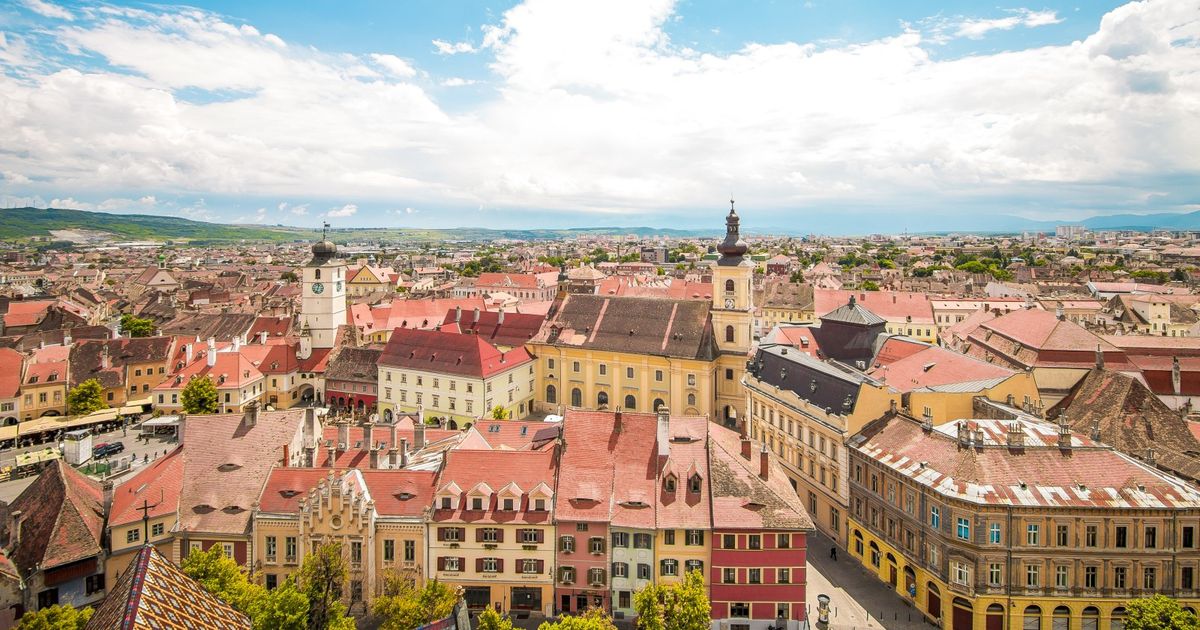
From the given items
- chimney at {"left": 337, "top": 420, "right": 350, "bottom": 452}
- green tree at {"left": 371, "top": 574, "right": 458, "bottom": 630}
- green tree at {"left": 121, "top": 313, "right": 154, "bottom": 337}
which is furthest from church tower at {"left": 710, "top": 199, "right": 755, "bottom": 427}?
green tree at {"left": 121, "top": 313, "right": 154, "bottom": 337}

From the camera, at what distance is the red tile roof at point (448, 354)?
74.6m

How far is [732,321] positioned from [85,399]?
70325 mm

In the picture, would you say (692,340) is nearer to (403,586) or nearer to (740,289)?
(740,289)

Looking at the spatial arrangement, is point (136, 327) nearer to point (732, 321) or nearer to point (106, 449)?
point (106, 449)

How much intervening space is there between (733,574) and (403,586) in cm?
1755

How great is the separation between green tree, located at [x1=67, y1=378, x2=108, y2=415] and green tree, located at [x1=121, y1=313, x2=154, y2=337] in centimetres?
4553

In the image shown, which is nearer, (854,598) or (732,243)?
(854,598)

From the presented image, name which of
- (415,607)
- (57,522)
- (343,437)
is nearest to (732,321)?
(343,437)

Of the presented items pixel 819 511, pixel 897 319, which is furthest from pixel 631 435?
pixel 897 319

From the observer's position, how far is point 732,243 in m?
76.0

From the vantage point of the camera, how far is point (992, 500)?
36562 mm

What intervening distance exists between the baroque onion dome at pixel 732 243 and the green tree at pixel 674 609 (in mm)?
48774

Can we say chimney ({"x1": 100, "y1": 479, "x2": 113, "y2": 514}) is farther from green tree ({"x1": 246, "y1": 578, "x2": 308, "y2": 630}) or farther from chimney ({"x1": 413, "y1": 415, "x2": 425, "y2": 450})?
chimney ({"x1": 413, "y1": 415, "x2": 425, "y2": 450})

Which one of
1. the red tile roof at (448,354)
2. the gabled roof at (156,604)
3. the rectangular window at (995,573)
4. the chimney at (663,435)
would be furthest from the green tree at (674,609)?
the red tile roof at (448,354)
